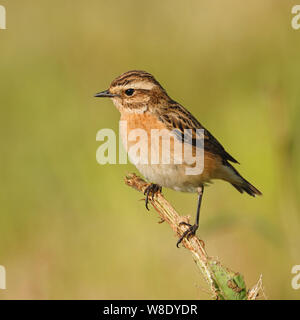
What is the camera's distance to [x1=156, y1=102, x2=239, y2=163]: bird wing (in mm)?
5631

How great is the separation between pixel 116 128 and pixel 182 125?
182cm

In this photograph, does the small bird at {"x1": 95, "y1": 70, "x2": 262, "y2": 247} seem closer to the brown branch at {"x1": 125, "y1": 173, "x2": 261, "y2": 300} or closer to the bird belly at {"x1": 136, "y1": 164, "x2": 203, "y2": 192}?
the bird belly at {"x1": 136, "y1": 164, "x2": 203, "y2": 192}

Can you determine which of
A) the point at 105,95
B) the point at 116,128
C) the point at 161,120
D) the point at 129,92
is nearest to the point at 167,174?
the point at 161,120

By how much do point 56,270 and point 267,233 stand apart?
234cm

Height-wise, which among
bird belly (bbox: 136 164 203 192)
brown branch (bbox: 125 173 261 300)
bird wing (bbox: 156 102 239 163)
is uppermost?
bird wing (bbox: 156 102 239 163)

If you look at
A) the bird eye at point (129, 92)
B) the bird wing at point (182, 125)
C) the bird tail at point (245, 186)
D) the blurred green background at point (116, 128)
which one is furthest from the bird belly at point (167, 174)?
the bird eye at point (129, 92)

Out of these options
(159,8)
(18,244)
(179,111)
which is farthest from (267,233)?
(159,8)

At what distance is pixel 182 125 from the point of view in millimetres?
5703

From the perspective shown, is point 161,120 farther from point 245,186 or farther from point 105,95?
point 245,186

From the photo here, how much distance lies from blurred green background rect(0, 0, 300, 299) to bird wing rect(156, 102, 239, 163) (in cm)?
59

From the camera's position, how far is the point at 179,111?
232 inches

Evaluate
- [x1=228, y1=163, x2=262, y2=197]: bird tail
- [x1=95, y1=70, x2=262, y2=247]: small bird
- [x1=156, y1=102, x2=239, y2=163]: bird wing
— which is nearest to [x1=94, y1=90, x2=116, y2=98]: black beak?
[x1=95, y1=70, x2=262, y2=247]: small bird

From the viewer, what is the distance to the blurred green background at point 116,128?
17.2 feet
